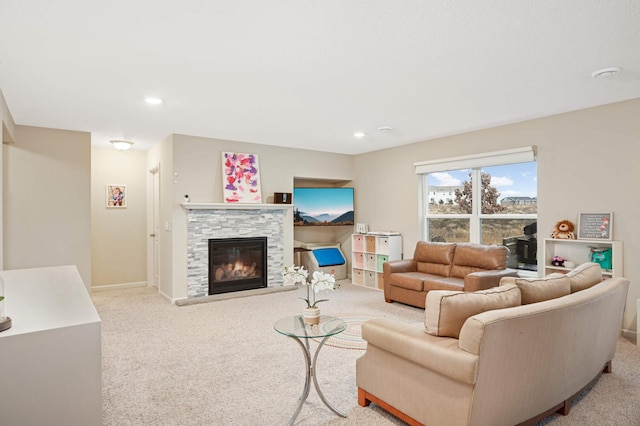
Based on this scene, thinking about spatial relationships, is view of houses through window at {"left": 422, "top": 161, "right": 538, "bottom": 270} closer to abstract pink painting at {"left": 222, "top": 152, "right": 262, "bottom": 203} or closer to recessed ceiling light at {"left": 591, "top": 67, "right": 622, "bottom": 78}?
recessed ceiling light at {"left": 591, "top": 67, "right": 622, "bottom": 78}

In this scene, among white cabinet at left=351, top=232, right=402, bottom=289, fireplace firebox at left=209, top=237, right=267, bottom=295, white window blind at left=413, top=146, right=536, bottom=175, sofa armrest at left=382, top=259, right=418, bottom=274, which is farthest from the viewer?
white cabinet at left=351, top=232, right=402, bottom=289

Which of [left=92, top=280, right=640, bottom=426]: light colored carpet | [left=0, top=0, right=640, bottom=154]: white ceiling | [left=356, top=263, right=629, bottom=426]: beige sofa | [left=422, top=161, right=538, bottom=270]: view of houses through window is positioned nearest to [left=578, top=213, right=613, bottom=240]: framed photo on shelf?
[left=422, top=161, right=538, bottom=270]: view of houses through window

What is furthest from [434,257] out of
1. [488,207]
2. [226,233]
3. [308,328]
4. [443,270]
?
[308,328]

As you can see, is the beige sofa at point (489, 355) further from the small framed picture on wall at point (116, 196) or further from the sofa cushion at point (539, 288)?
the small framed picture on wall at point (116, 196)

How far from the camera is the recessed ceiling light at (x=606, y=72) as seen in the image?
3060 millimetres

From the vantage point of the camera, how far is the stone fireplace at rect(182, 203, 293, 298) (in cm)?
563

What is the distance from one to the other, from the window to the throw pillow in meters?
2.66

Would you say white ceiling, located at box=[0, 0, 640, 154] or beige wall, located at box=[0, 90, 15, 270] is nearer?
white ceiling, located at box=[0, 0, 640, 154]

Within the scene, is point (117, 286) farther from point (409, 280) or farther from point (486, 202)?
point (486, 202)

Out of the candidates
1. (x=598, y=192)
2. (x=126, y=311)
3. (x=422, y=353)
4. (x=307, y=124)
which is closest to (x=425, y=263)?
(x=598, y=192)

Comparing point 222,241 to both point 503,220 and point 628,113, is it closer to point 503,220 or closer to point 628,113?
point 503,220

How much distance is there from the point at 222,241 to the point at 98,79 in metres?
3.09

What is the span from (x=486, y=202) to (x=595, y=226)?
150 centimetres

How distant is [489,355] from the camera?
74.8 inches
